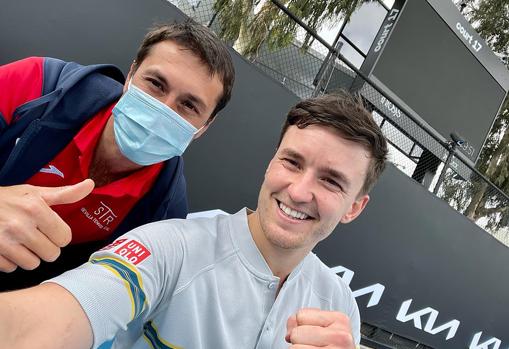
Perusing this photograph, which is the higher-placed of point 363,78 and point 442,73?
point 442,73

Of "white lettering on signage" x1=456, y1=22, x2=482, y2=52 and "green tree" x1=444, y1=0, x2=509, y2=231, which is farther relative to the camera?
"green tree" x1=444, y1=0, x2=509, y2=231

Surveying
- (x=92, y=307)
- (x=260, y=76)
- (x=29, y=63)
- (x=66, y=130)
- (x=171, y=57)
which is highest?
(x=260, y=76)

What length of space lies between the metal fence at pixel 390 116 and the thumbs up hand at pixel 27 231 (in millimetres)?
2384

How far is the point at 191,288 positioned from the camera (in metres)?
1.06

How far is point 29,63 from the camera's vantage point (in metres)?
1.37

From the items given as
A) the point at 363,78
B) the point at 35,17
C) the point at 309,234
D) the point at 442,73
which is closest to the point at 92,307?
the point at 309,234

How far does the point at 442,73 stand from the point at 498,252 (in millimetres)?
2913

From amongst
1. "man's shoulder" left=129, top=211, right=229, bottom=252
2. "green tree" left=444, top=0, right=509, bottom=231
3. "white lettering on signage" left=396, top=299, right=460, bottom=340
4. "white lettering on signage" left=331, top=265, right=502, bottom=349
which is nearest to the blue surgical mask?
"man's shoulder" left=129, top=211, right=229, bottom=252

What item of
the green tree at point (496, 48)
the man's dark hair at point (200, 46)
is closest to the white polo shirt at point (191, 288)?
the man's dark hair at point (200, 46)

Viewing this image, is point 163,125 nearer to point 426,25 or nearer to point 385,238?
point 385,238

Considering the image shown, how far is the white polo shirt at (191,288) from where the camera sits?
3.03 feet

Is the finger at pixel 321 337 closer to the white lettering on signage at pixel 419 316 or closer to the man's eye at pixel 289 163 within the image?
the man's eye at pixel 289 163

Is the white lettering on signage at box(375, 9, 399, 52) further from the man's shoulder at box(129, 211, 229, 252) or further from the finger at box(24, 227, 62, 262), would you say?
the finger at box(24, 227, 62, 262)

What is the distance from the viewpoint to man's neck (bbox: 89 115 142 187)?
1.50 m
